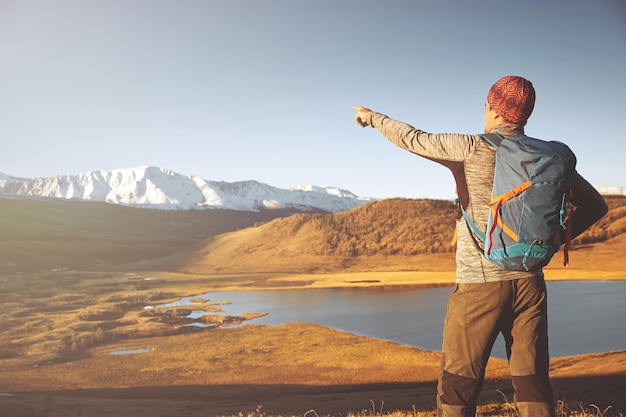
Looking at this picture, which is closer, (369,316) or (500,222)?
(500,222)

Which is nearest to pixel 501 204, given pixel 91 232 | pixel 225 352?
pixel 225 352

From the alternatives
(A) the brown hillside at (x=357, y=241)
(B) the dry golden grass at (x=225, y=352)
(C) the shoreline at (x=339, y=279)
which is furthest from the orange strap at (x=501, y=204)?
(A) the brown hillside at (x=357, y=241)

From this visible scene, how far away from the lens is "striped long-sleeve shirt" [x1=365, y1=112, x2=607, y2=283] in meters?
2.26

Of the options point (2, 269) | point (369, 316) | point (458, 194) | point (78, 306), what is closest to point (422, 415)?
point (458, 194)

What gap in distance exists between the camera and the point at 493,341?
2.26 metres

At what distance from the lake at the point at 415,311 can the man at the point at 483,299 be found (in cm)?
1039

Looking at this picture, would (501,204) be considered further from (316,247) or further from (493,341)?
(316,247)

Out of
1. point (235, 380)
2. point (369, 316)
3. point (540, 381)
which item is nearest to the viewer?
point (540, 381)

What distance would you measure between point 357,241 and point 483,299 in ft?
97.7

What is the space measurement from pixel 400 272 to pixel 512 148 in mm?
24007

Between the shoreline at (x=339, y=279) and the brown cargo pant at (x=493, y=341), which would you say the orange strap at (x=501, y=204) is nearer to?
the brown cargo pant at (x=493, y=341)

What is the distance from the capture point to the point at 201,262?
34594 millimetres

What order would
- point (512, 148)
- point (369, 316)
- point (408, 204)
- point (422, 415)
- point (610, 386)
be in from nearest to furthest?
1. point (512, 148)
2. point (422, 415)
3. point (610, 386)
4. point (369, 316)
5. point (408, 204)

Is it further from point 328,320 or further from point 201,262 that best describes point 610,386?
point 201,262
